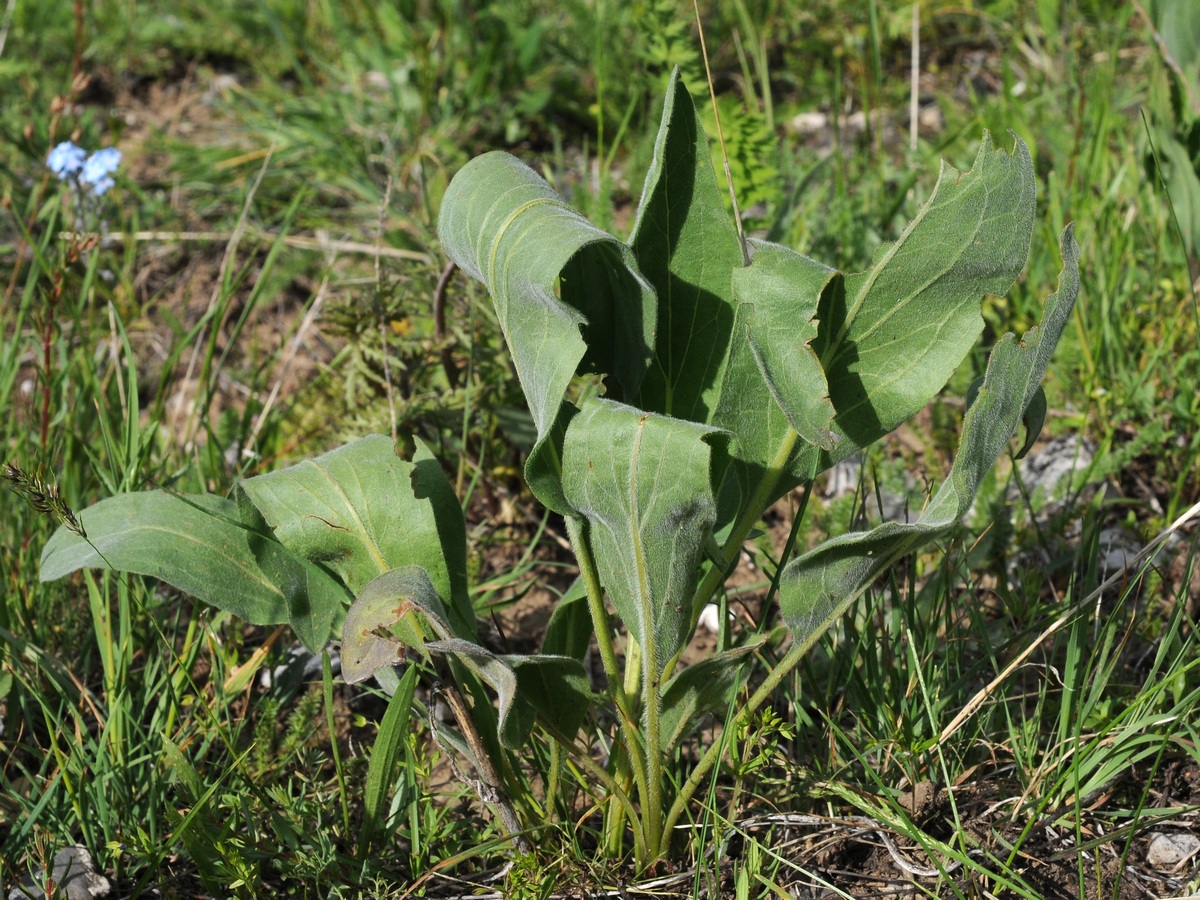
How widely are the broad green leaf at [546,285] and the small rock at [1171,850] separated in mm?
1048

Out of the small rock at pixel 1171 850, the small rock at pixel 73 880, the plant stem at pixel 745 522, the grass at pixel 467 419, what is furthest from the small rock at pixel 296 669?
the small rock at pixel 1171 850

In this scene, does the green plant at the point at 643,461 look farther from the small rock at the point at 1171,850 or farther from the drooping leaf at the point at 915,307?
the small rock at the point at 1171,850

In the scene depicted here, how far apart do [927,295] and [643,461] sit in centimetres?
45

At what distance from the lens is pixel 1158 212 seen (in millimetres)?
A: 2807

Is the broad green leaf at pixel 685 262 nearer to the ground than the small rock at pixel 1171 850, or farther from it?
farther from it

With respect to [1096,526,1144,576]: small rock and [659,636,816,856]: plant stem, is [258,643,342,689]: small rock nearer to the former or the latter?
[659,636,816,856]: plant stem

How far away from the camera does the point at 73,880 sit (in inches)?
64.3

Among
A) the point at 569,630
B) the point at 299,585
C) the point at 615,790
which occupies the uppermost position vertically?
the point at 299,585

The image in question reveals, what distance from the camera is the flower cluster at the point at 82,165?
270 centimetres

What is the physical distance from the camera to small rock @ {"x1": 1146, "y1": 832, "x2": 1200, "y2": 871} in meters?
1.62

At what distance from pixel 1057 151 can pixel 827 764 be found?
2.10 meters

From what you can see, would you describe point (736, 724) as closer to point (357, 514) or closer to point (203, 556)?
point (357, 514)

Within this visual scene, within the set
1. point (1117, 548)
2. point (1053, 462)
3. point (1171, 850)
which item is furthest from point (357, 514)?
point (1053, 462)

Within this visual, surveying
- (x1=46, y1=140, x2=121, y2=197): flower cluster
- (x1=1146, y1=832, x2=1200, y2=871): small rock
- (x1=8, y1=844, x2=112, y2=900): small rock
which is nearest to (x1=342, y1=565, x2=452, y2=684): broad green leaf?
(x1=8, y1=844, x2=112, y2=900): small rock
